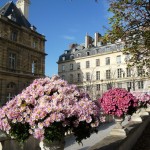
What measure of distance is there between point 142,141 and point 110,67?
40.1m

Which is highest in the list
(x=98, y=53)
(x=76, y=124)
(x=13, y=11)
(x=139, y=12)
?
(x=13, y=11)

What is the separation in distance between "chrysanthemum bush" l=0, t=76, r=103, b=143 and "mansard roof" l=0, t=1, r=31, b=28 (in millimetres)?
29484

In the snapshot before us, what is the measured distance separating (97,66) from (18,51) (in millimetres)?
22268

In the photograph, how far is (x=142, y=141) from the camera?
7320mm

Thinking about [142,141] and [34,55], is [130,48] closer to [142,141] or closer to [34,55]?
[142,141]

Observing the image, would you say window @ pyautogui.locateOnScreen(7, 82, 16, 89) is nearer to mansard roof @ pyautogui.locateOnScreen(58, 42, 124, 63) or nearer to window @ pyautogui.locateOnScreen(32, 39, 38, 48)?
window @ pyautogui.locateOnScreen(32, 39, 38, 48)

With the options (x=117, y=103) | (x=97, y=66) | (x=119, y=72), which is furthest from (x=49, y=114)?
(x=97, y=66)

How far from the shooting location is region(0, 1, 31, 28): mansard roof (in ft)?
103

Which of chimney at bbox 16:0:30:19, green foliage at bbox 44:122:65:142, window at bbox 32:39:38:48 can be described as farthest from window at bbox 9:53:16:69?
green foliage at bbox 44:122:65:142

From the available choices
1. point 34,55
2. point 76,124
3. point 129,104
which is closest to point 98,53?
point 34,55

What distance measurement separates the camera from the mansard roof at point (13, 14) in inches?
1238

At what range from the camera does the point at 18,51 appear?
30.7 meters

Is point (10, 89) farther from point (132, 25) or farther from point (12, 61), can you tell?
point (132, 25)

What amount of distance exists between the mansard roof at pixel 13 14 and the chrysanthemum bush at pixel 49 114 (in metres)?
29.5
